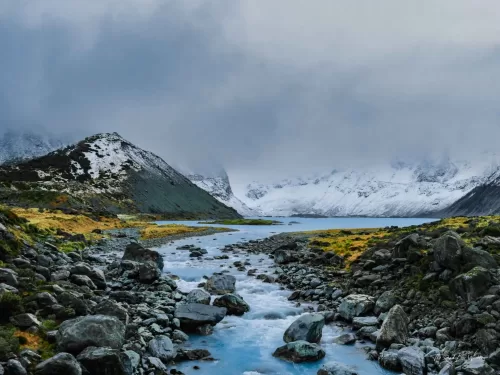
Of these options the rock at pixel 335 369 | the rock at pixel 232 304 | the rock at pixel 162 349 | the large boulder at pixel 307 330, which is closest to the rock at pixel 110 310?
the rock at pixel 162 349

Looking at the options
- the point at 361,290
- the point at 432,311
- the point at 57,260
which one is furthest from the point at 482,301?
the point at 57,260

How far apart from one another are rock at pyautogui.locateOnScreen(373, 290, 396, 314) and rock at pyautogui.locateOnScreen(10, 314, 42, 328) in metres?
19.3

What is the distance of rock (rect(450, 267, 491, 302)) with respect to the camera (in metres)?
21.8

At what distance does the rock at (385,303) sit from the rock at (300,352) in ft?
22.0

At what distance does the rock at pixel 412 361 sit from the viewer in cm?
1692

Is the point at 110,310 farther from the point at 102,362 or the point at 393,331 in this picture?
the point at 393,331

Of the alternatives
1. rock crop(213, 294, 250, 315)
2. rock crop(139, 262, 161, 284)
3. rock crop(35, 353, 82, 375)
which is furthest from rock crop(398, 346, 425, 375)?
rock crop(139, 262, 161, 284)

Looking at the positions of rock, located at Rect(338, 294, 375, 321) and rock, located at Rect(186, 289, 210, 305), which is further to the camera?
rock, located at Rect(186, 289, 210, 305)

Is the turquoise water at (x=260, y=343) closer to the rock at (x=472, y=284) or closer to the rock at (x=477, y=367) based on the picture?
the rock at (x=477, y=367)

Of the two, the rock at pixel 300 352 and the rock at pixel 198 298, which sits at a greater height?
the rock at pixel 198 298

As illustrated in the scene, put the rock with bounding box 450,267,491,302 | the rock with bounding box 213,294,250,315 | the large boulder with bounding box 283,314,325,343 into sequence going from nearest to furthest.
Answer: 1. the large boulder with bounding box 283,314,325,343
2. the rock with bounding box 450,267,491,302
3. the rock with bounding box 213,294,250,315

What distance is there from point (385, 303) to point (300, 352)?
821 centimetres

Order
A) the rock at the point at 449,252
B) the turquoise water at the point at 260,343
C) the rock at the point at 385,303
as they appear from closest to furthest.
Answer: the turquoise water at the point at 260,343 < the rock at the point at 385,303 < the rock at the point at 449,252

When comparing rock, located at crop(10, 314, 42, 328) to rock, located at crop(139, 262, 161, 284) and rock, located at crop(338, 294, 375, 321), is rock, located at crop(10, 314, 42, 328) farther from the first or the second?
rock, located at crop(338, 294, 375, 321)
